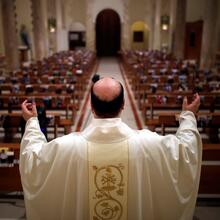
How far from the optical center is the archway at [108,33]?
30625mm

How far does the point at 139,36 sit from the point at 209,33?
49.9 feet

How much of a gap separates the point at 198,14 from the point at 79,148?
2494 cm

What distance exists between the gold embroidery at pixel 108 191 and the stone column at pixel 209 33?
14.9 meters

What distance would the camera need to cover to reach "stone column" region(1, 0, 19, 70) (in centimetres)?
1490

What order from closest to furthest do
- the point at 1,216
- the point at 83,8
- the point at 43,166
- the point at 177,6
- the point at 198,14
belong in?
the point at 43,166 < the point at 1,216 < the point at 177,6 < the point at 198,14 < the point at 83,8

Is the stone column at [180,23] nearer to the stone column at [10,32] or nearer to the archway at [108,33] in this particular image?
the stone column at [10,32]

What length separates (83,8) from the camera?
29734 mm

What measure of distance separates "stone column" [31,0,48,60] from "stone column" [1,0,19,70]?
452 centimetres

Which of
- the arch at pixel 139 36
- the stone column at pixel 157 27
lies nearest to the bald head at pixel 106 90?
the stone column at pixel 157 27

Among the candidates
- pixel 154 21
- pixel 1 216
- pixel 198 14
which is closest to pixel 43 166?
pixel 1 216

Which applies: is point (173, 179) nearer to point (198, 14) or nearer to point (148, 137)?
point (148, 137)

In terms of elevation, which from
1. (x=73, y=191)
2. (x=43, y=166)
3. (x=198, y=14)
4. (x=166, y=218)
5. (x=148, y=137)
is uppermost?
(x=198, y=14)

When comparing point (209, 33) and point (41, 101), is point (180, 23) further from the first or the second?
point (41, 101)

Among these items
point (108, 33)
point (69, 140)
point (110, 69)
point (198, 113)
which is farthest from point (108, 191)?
point (108, 33)
